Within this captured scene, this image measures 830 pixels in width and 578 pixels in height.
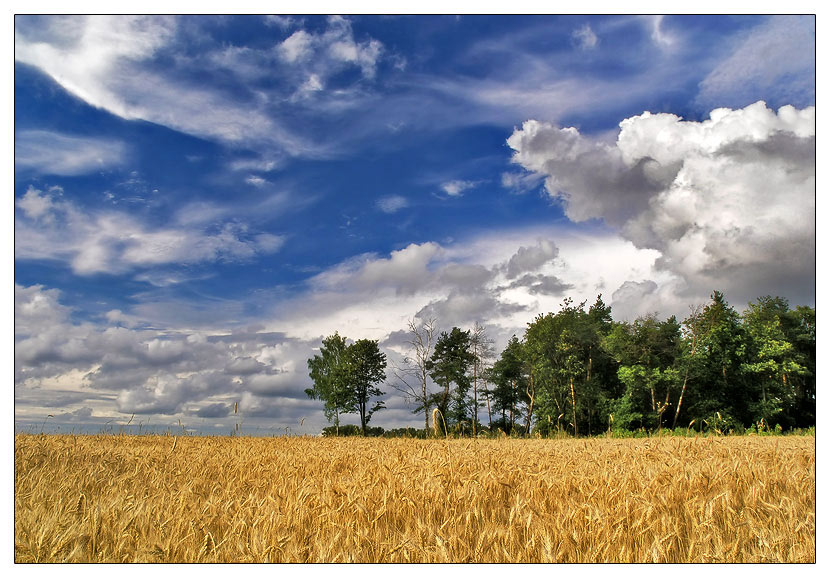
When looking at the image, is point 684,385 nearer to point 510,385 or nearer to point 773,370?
point 773,370

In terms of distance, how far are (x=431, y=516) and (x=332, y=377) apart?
4574 cm

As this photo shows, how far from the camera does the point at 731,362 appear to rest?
1697 inches

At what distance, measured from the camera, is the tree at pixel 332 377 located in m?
47.4

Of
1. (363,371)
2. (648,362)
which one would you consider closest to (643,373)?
(648,362)

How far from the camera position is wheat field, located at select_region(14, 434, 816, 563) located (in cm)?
374

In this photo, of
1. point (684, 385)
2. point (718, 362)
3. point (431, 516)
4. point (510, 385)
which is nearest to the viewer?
point (431, 516)

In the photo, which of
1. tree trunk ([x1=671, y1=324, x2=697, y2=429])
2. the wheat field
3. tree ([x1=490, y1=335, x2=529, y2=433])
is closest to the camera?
the wheat field

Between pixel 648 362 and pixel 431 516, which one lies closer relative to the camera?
pixel 431 516

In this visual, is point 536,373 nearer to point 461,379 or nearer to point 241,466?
point 461,379

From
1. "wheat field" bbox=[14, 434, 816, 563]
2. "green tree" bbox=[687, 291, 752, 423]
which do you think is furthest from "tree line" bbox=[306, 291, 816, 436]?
"wheat field" bbox=[14, 434, 816, 563]

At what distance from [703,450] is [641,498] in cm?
614

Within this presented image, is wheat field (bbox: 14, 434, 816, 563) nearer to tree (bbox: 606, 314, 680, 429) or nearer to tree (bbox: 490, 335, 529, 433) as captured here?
tree (bbox: 606, 314, 680, 429)

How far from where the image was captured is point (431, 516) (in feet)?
15.2

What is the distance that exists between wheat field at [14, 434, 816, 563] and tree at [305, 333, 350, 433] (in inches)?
1604
